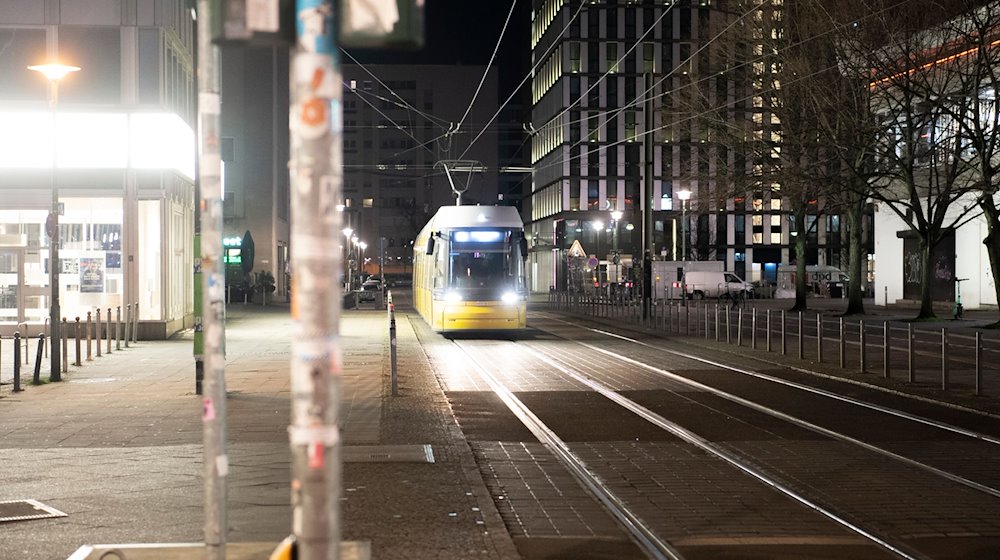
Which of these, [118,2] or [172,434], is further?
[118,2]

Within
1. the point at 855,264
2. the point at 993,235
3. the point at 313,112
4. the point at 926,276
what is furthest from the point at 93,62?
the point at 313,112

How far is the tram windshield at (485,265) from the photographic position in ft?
105

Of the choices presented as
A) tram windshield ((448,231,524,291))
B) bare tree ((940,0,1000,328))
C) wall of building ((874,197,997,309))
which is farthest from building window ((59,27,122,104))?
wall of building ((874,197,997,309))

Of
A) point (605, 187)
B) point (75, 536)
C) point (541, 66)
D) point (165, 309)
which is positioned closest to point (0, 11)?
point (165, 309)

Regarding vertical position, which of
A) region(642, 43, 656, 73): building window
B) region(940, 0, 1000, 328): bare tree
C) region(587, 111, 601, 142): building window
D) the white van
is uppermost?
region(642, 43, 656, 73): building window

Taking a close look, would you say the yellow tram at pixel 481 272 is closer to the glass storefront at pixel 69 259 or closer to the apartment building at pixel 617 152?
the glass storefront at pixel 69 259

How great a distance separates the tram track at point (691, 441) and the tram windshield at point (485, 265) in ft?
20.0

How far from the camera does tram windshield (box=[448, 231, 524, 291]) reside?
31953mm

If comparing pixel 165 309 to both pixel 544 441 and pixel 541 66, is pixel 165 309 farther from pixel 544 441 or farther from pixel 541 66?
pixel 541 66

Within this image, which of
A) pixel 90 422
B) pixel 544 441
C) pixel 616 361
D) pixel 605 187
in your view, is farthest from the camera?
pixel 605 187

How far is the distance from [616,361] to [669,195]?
82.6 metres

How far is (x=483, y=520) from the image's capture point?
8484 millimetres

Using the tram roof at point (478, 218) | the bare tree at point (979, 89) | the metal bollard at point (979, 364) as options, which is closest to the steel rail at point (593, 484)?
the metal bollard at point (979, 364)

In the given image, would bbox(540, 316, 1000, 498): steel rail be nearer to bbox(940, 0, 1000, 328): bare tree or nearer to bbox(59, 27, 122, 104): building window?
bbox(940, 0, 1000, 328): bare tree
